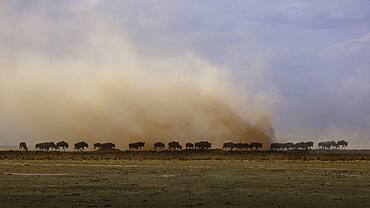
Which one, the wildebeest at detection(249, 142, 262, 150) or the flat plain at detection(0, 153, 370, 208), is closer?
the flat plain at detection(0, 153, 370, 208)

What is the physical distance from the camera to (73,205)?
29.3 meters

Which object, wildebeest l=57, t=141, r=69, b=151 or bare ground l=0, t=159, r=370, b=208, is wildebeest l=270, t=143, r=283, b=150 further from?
bare ground l=0, t=159, r=370, b=208

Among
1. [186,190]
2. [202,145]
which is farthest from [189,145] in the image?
[186,190]

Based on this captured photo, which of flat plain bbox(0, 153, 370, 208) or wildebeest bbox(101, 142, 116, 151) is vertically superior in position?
wildebeest bbox(101, 142, 116, 151)

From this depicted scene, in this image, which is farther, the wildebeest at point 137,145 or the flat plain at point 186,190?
the wildebeest at point 137,145

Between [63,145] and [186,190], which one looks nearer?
[186,190]

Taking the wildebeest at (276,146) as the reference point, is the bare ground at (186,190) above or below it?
below

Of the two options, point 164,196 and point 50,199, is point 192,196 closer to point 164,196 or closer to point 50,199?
point 164,196

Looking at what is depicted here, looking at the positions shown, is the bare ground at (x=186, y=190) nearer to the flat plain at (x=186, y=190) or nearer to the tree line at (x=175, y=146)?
the flat plain at (x=186, y=190)

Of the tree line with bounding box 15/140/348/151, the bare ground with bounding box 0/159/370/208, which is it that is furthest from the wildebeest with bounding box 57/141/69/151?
the bare ground with bounding box 0/159/370/208

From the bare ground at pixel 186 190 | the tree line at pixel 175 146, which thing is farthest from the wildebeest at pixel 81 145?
the bare ground at pixel 186 190

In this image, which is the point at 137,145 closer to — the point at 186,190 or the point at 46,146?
the point at 46,146

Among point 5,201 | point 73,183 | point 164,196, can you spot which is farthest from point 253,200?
point 73,183

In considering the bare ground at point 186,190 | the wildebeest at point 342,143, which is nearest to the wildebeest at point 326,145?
the wildebeest at point 342,143
